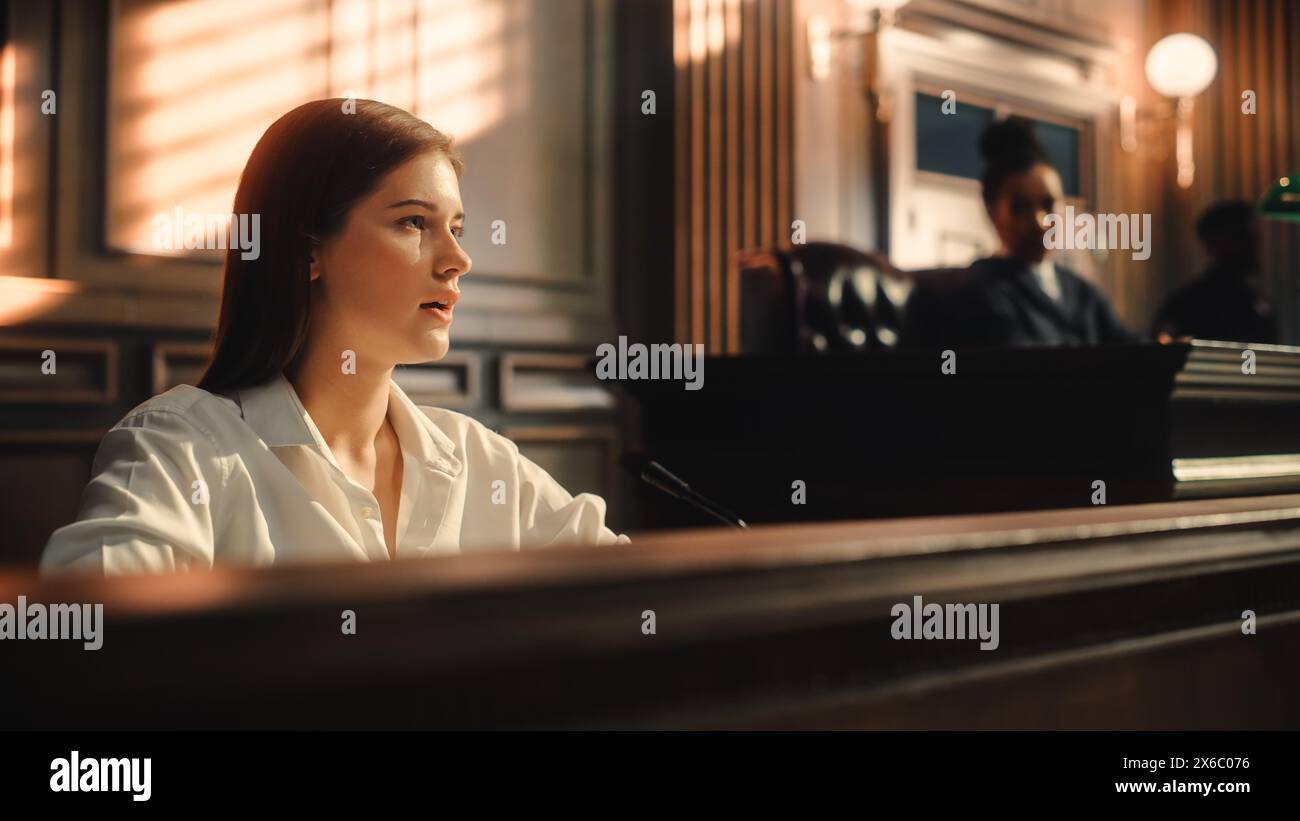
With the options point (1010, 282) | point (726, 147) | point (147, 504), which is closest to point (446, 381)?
point (726, 147)

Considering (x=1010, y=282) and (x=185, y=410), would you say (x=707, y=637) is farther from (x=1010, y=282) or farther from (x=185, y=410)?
(x=1010, y=282)

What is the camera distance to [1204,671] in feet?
3.23

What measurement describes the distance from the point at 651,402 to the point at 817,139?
98.5 inches

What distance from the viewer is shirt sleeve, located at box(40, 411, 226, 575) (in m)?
1.11

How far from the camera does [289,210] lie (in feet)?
4.97

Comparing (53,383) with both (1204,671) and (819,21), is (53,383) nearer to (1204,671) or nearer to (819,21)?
(1204,671)

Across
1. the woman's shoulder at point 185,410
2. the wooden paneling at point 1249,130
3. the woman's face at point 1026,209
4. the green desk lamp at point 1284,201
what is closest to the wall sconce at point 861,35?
the woman's face at point 1026,209

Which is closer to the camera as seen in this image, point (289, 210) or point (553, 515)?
point (289, 210)

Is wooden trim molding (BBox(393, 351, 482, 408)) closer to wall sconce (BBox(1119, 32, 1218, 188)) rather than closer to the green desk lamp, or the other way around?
the green desk lamp

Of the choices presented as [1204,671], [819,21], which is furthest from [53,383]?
[819,21]

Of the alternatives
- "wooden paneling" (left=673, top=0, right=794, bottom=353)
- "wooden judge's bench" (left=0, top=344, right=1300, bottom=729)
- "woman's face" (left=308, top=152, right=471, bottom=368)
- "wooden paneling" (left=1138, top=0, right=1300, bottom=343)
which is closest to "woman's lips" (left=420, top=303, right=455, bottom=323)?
"woman's face" (left=308, top=152, right=471, bottom=368)

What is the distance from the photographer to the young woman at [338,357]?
137 centimetres

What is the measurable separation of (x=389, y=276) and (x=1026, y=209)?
2663 millimetres

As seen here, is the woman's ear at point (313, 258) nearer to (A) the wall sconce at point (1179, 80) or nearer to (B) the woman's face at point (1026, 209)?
(B) the woman's face at point (1026, 209)
